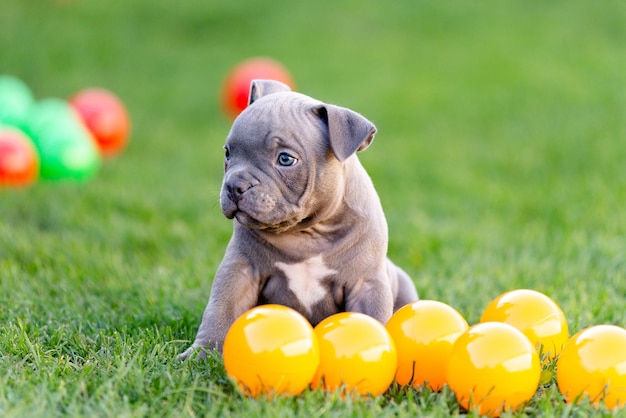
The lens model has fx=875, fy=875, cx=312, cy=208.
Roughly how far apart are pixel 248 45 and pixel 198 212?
648 centimetres

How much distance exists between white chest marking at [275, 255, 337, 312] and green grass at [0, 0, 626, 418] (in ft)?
1.95

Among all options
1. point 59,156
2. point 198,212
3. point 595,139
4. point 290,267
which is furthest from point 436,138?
point 290,267

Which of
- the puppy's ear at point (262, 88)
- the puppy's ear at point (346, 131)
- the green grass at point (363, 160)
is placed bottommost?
the green grass at point (363, 160)

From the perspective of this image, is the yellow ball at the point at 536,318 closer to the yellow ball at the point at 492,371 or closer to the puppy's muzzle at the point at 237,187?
the yellow ball at the point at 492,371

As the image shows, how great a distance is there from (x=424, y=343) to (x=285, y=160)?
973 mm

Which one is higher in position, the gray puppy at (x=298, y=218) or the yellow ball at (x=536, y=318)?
the gray puppy at (x=298, y=218)

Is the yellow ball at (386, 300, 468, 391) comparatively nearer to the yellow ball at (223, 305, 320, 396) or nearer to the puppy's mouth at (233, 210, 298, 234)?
the yellow ball at (223, 305, 320, 396)

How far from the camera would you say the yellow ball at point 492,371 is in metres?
3.39

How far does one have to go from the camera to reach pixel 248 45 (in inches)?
519

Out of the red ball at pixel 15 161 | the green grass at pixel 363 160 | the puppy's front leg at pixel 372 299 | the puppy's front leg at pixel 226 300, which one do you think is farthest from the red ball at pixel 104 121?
the puppy's front leg at pixel 372 299

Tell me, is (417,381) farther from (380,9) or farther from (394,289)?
(380,9)

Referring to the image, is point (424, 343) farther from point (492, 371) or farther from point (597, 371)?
point (597, 371)

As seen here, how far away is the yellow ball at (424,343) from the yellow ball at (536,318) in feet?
1.17

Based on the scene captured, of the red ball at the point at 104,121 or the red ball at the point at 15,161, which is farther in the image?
the red ball at the point at 104,121
